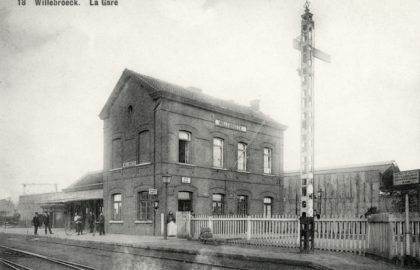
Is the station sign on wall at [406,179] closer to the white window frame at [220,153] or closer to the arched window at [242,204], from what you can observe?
the white window frame at [220,153]

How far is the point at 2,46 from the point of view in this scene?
37.7 feet

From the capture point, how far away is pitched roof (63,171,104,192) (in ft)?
101

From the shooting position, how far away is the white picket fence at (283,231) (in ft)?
45.3

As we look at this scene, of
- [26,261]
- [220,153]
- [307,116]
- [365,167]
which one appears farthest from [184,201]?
[365,167]

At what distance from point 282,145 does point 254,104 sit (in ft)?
12.5

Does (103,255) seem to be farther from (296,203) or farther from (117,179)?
(296,203)

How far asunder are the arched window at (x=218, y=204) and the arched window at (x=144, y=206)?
13.1ft

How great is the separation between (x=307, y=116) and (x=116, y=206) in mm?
15567

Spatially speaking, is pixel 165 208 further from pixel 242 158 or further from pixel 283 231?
pixel 242 158

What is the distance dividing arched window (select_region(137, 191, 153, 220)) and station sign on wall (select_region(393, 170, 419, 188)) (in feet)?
47.5

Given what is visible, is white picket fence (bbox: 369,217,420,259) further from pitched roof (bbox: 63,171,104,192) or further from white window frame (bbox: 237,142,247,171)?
pitched roof (bbox: 63,171,104,192)

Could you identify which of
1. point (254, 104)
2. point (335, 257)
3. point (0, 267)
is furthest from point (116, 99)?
point (335, 257)

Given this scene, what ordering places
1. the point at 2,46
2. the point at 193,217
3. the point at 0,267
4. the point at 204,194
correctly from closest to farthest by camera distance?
the point at 2,46 < the point at 0,267 < the point at 193,217 < the point at 204,194

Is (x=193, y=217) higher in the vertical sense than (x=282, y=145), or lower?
lower
